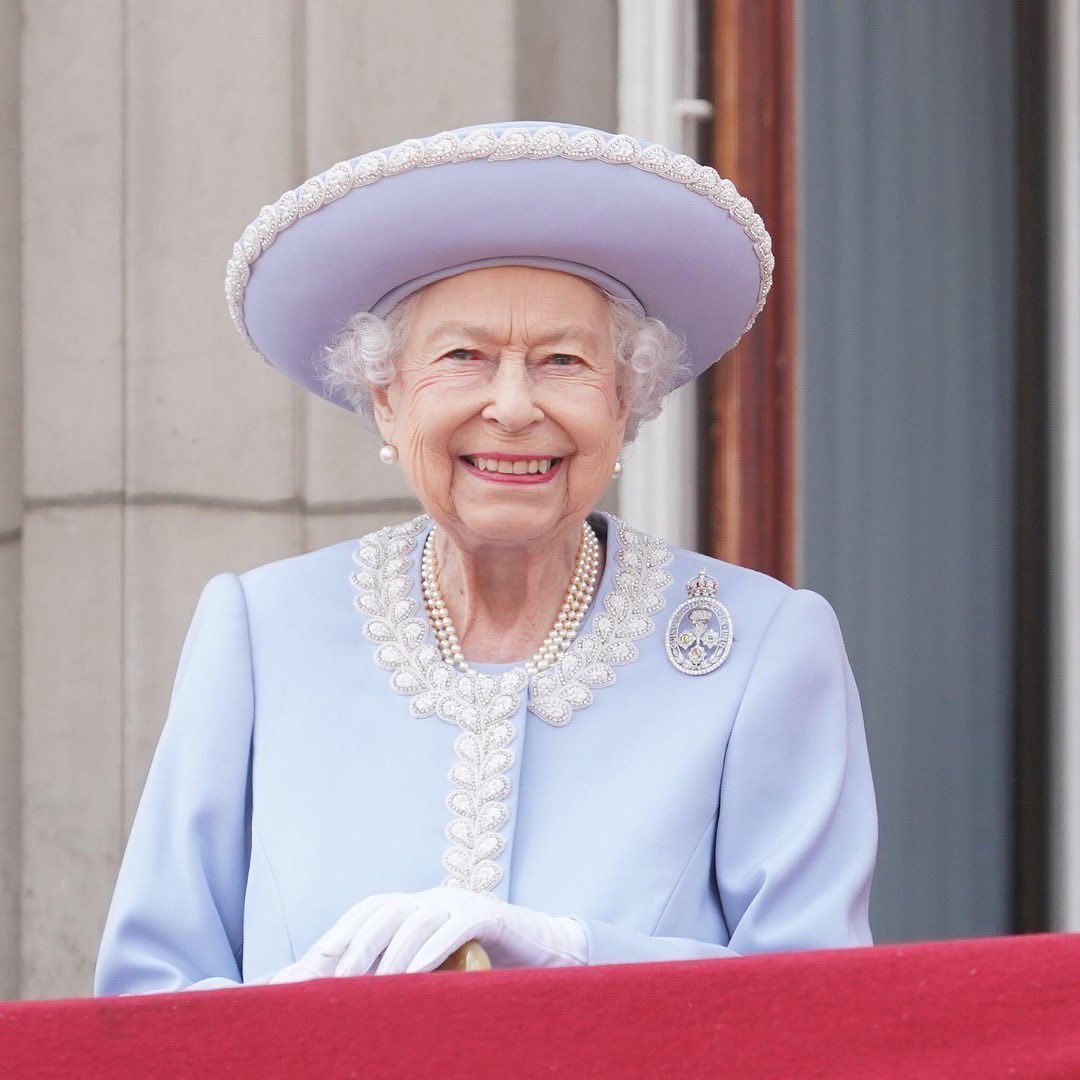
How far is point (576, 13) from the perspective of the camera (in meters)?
3.89

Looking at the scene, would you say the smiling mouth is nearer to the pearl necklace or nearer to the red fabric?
the pearl necklace

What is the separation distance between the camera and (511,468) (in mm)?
2254

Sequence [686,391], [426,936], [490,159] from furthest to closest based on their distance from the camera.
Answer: [686,391] < [490,159] < [426,936]

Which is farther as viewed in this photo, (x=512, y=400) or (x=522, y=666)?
(x=522, y=666)

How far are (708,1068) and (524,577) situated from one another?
905 mm

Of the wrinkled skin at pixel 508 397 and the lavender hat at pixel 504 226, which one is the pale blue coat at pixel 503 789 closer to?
the wrinkled skin at pixel 508 397

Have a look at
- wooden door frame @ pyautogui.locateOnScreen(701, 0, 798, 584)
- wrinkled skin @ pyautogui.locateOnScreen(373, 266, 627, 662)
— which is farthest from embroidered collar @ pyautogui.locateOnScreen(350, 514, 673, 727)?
wooden door frame @ pyautogui.locateOnScreen(701, 0, 798, 584)

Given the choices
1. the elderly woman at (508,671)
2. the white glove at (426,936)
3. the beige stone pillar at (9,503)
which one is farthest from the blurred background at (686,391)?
the white glove at (426,936)

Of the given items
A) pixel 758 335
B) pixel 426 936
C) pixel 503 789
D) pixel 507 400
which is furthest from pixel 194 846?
pixel 758 335

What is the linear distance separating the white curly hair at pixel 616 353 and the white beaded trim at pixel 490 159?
6.3 inches

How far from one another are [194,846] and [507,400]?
65 cm

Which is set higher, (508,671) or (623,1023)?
(508,671)

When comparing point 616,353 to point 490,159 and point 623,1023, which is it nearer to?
point 490,159

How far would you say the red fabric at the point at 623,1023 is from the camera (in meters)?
1.59
